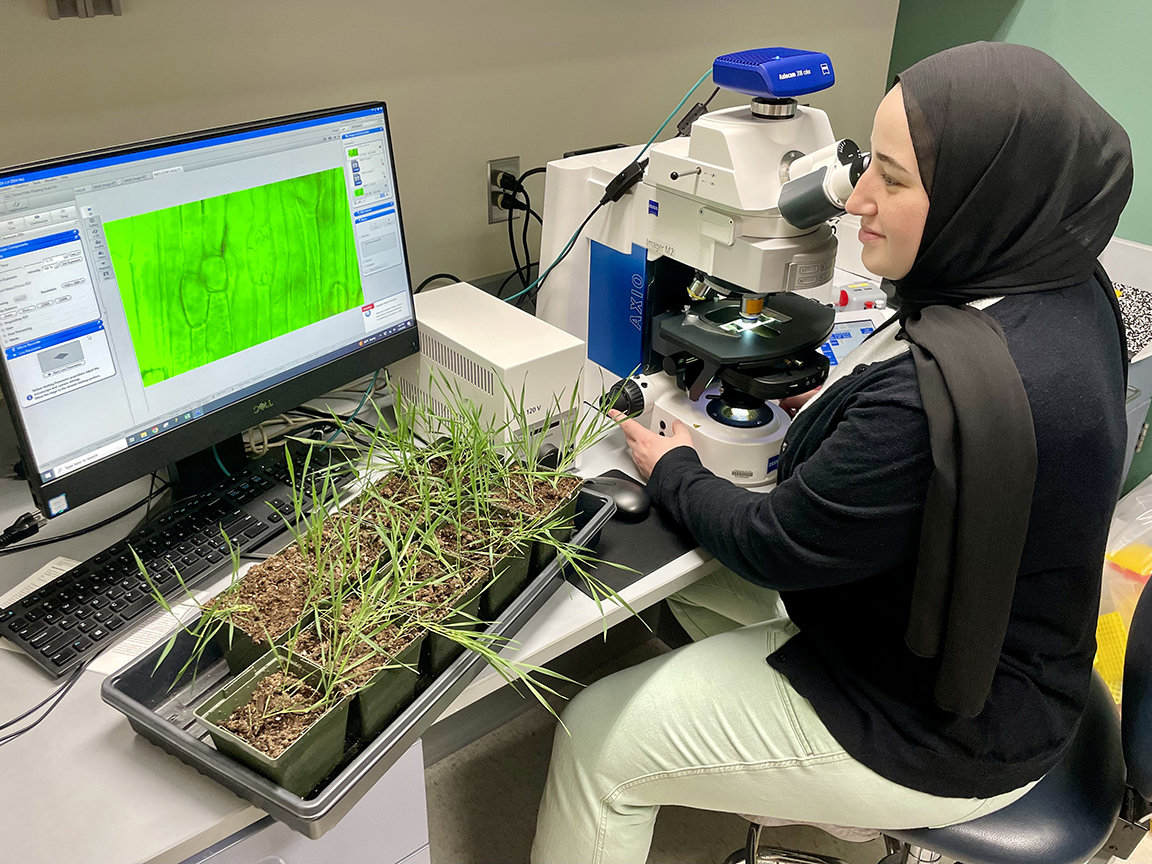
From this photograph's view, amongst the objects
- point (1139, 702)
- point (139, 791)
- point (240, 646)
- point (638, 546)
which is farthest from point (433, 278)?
point (1139, 702)

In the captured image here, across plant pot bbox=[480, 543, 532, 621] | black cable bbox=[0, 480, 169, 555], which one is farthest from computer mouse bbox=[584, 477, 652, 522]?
black cable bbox=[0, 480, 169, 555]

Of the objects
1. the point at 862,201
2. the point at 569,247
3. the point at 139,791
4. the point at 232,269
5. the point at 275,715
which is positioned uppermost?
the point at 862,201

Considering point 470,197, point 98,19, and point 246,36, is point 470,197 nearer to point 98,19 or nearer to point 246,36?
point 246,36

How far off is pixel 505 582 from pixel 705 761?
39cm

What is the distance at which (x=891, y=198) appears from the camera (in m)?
0.96

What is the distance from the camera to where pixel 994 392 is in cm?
88

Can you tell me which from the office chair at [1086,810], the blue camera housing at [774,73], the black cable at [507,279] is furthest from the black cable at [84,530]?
the office chair at [1086,810]

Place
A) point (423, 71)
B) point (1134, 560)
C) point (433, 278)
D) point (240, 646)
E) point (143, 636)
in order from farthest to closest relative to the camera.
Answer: point (1134, 560), point (433, 278), point (423, 71), point (143, 636), point (240, 646)

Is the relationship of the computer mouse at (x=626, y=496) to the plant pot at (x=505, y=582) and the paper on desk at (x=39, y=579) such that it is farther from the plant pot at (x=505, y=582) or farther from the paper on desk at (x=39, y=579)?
the paper on desk at (x=39, y=579)

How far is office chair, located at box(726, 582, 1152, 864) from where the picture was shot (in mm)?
1078

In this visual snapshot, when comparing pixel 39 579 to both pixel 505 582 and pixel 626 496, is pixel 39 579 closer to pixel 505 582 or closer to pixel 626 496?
pixel 505 582

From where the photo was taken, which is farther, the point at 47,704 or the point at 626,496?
the point at 626,496

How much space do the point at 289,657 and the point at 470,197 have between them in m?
1.12

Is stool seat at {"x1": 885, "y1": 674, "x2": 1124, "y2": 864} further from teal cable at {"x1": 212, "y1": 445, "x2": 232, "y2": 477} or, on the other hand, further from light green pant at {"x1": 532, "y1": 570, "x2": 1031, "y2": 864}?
teal cable at {"x1": 212, "y1": 445, "x2": 232, "y2": 477}
